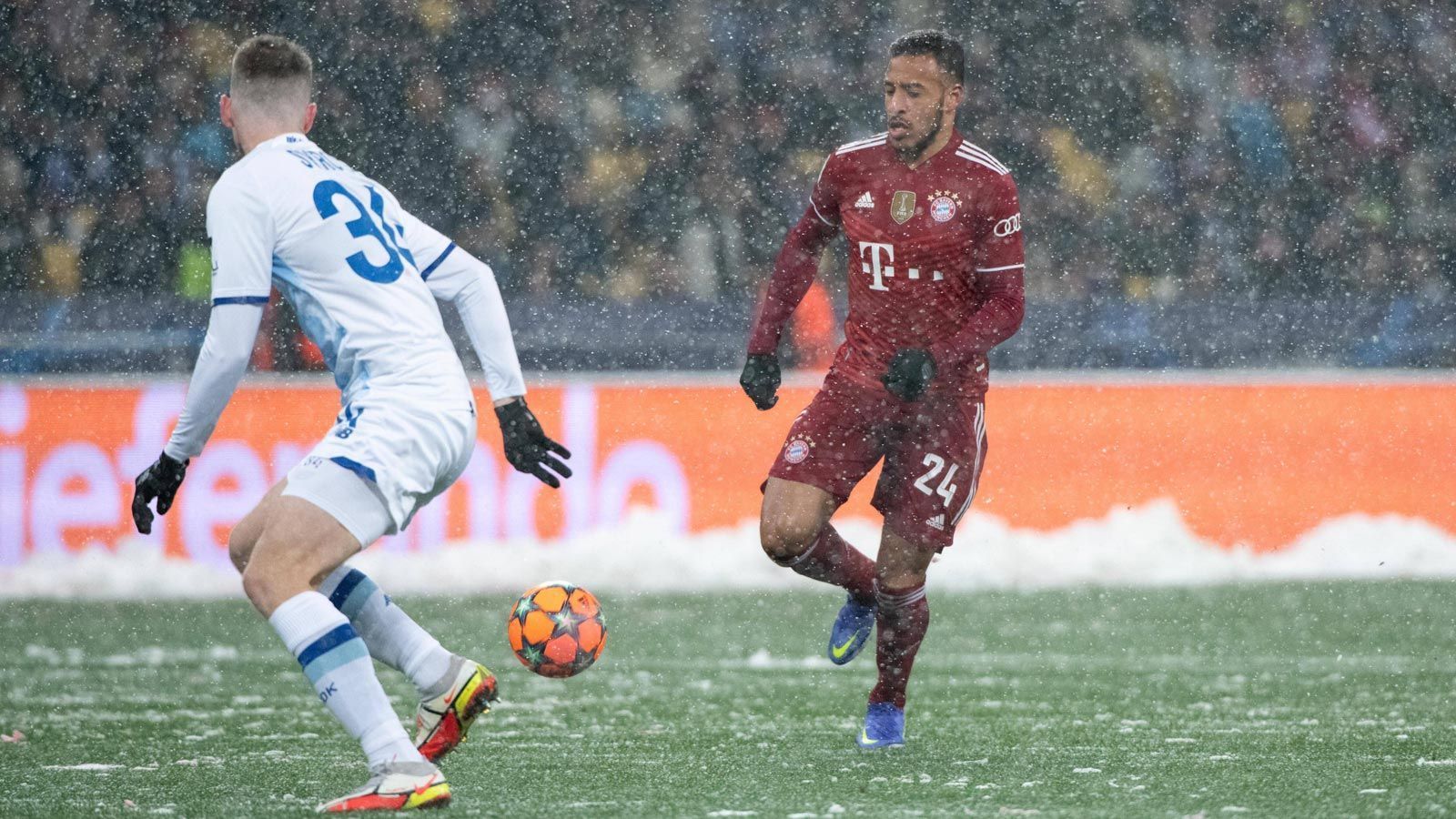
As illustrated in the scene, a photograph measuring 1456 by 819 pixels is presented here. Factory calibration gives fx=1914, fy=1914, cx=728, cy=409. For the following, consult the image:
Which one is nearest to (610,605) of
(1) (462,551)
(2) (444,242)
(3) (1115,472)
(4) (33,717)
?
(1) (462,551)

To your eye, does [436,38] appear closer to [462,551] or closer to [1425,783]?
[462,551]

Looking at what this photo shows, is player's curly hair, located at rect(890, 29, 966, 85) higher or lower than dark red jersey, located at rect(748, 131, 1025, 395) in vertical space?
higher

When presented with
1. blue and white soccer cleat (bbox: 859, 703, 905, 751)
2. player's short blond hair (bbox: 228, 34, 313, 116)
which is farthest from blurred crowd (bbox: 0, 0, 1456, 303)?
player's short blond hair (bbox: 228, 34, 313, 116)

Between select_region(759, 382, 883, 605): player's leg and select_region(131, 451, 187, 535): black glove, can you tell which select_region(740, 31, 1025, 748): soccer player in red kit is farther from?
select_region(131, 451, 187, 535): black glove

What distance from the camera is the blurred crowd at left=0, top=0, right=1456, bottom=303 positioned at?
11.1 m

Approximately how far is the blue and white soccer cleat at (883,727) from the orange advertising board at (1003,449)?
4.15m

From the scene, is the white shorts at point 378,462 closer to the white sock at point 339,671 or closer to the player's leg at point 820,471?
the white sock at point 339,671

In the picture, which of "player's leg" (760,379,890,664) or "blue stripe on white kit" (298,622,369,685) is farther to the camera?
"player's leg" (760,379,890,664)

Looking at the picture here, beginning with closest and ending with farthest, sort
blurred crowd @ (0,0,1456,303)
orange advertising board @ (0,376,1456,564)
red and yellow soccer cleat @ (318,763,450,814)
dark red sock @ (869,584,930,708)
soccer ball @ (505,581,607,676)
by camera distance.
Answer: red and yellow soccer cleat @ (318,763,450,814), soccer ball @ (505,581,607,676), dark red sock @ (869,584,930,708), orange advertising board @ (0,376,1456,564), blurred crowd @ (0,0,1456,303)

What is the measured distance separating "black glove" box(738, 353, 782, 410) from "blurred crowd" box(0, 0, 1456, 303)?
17.6ft

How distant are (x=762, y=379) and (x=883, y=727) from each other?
3.33 feet

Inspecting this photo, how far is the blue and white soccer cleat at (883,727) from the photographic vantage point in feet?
16.8

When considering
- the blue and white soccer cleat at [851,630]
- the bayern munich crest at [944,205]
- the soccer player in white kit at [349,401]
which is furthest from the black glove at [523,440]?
the blue and white soccer cleat at [851,630]

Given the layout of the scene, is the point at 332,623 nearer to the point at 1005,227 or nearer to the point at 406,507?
the point at 406,507
